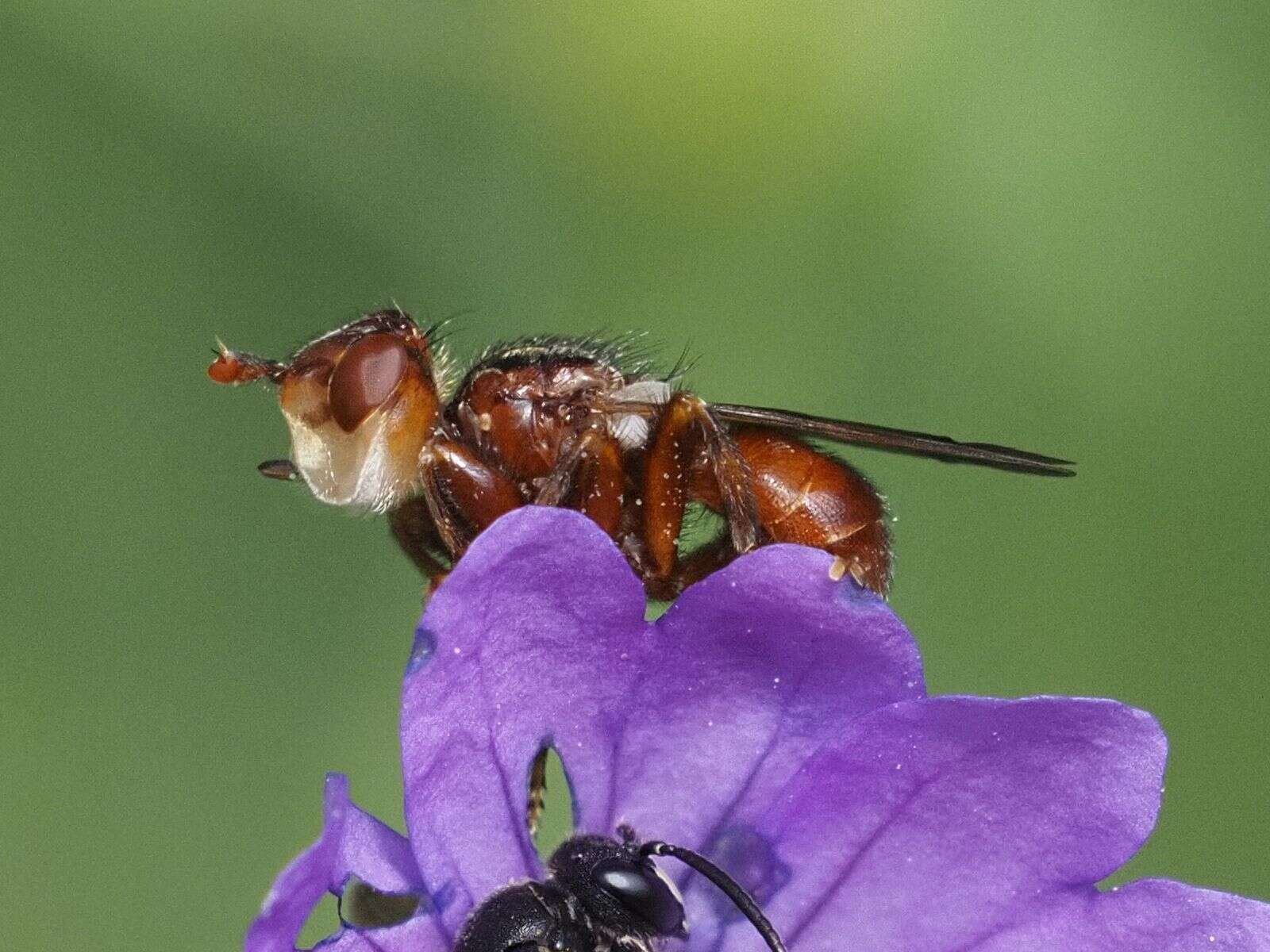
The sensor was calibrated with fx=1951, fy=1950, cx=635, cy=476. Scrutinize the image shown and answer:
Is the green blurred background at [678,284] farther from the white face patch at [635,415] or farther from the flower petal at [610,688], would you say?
the flower petal at [610,688]

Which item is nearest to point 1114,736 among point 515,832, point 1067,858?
point 1067,858

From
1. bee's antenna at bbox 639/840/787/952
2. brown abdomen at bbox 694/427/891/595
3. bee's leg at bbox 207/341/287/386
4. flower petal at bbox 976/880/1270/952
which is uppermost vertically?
bee's leg at bbox 207/341/287/386

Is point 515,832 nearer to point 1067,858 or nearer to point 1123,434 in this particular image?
point 1067,858

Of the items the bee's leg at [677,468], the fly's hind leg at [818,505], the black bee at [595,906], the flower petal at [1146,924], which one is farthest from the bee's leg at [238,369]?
the flower petal at [1146,924]

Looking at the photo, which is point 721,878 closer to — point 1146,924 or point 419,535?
point 1146,924

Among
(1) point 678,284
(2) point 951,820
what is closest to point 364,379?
(2) point 951,820

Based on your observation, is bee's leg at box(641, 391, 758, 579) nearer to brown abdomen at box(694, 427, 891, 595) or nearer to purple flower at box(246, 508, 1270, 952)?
brown abdomen at box(694, 427, 891, 595)

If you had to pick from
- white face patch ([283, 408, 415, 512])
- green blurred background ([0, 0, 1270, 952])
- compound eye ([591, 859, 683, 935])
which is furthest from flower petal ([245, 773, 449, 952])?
green blurred background ([0, 0, 1270, 952])
